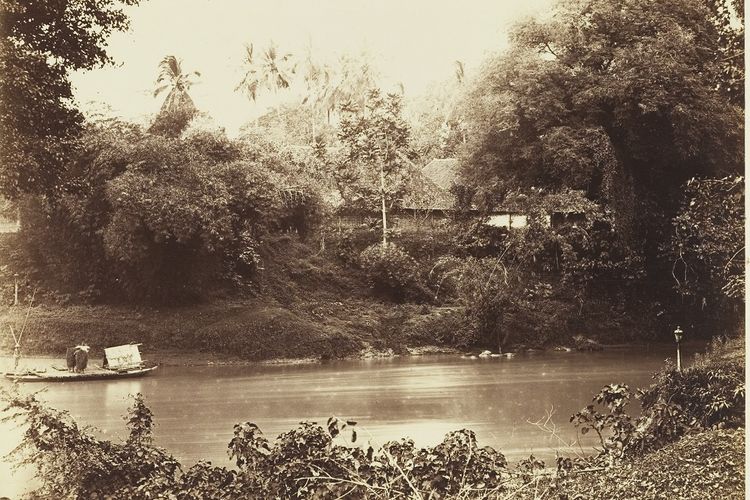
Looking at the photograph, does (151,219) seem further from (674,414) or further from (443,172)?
(674,414)

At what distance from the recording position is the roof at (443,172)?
10766mm

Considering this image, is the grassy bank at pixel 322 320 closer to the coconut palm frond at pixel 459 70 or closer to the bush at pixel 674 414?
the coconut palm frond at pixel 459 70

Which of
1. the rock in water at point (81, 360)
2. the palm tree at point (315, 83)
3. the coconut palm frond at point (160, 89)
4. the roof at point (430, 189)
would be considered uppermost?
the palm tree at point (315, 83)

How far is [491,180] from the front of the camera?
11391mm

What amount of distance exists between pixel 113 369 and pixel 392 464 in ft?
12.2

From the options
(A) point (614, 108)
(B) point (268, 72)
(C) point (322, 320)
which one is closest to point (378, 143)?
(B) point (268, 72)

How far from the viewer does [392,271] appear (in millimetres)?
9844

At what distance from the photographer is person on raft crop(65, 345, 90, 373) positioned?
7.31m

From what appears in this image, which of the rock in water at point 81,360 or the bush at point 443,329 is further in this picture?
the bush at point 443,329

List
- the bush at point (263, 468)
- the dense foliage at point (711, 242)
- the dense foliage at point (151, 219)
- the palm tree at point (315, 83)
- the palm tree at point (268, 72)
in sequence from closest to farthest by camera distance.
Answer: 1. the bush at point (263, 468)
2. the dense foliage at point (711, 242)
3. the dense foliage at point (151, 219)
4. the palm tree at point (268, 72)
5. the palm tree at point (315, 83)

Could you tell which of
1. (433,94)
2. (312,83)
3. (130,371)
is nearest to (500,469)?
(130,371)

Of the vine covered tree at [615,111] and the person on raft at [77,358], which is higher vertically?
the vine covered tree at [615,111]

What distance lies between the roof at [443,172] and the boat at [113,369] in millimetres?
4638

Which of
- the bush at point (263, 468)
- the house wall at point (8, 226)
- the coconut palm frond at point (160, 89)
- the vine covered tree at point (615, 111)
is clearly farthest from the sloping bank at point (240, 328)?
the vine covered tree at point (615, 111)
